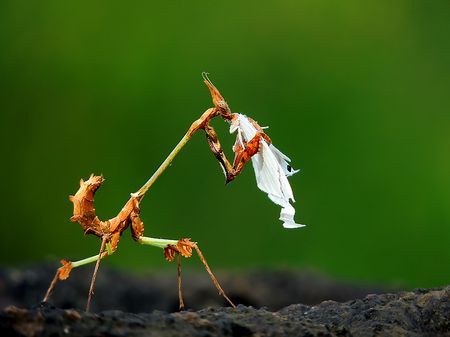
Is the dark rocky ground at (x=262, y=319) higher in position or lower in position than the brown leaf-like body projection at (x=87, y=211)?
lower

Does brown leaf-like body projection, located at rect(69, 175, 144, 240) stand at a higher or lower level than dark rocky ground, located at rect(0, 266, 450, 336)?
higher

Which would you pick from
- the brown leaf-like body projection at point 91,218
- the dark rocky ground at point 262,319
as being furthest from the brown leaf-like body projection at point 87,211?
the dark rocky ground at point 262,319

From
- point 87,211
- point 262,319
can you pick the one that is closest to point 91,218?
point 87,211

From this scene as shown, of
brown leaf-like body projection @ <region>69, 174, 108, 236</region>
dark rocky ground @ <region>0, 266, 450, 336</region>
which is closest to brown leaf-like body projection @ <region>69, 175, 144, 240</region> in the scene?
brown leaf-like body projection @ <region>69, 174, 108, 236</region>

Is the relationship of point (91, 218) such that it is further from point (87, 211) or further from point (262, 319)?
point (262, 319)

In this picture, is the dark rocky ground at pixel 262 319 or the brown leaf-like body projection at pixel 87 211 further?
the brown leaf-like body projection at pixel 87 211

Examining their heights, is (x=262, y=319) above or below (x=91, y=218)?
below

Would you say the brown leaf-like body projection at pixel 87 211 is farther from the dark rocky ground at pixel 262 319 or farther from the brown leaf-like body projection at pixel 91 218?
the dark rocky ground at pixel 262 319

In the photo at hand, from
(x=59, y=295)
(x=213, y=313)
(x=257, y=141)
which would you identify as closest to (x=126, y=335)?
(x=213, y=313)

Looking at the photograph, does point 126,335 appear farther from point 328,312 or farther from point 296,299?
→ point 296,299

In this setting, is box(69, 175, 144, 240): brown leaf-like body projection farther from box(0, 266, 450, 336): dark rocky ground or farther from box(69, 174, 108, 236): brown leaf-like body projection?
box(0, 266, 450, 336): dark rocky ground

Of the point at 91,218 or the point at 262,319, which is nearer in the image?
the point at 262,319
